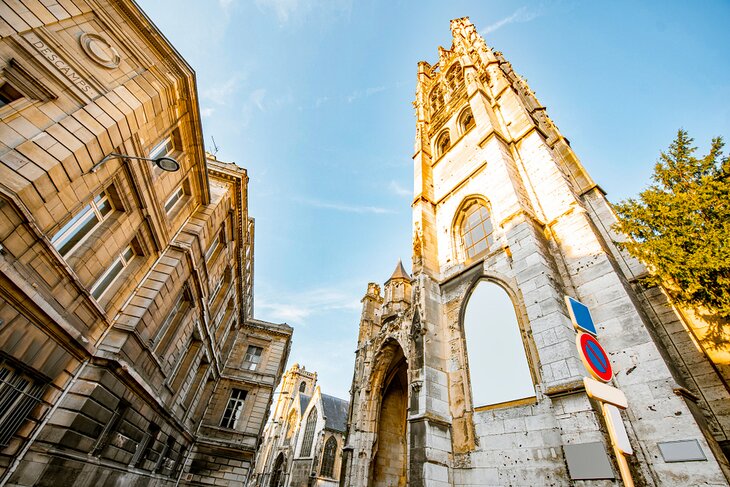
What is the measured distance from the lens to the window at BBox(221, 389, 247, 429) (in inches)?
623

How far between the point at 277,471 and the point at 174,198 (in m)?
39.2

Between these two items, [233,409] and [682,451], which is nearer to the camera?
[682,451]

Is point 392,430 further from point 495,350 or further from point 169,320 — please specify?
point 169,320

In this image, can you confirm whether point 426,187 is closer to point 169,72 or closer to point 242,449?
point 169,72

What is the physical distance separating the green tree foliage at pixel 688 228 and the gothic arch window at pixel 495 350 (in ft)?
10.0

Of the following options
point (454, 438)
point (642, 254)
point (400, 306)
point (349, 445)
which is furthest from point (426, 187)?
point (349, 445)

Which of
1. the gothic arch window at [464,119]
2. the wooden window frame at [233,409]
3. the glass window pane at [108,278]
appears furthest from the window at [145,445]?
the gothic arch window at [464,119]

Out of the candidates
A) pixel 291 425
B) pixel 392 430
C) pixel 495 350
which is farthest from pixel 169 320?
pixel 291 425

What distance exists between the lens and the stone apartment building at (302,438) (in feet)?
90.4

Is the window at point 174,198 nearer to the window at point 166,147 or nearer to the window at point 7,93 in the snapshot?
the window at point 166,147

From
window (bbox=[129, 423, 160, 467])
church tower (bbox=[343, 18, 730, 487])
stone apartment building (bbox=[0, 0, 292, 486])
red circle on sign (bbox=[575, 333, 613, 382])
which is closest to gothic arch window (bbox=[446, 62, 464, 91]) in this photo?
church tower (bbox=[343, 18, 730, 487])

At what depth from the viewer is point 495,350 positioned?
7562mm

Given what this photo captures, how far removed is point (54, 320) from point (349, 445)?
31.7 feet

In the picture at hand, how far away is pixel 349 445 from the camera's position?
10781 millimetres
